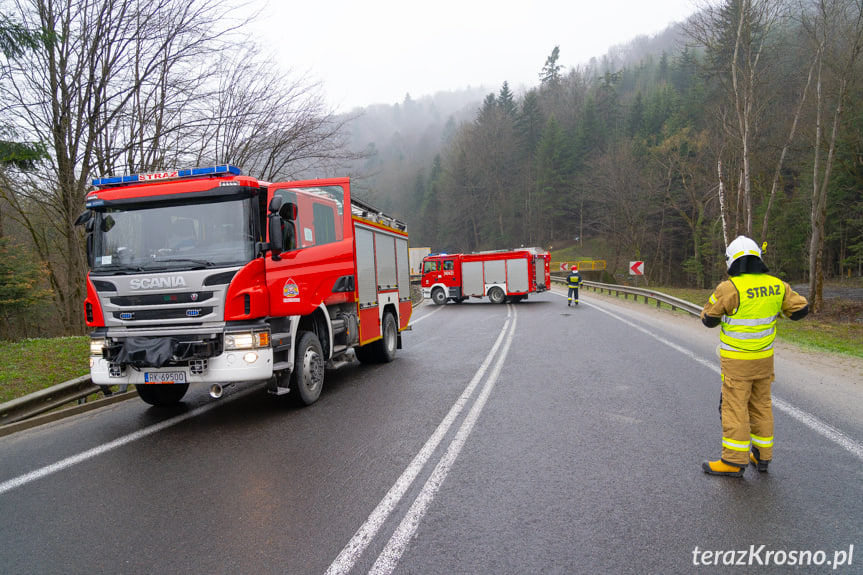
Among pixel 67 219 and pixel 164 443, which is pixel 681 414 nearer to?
pixel 164 443

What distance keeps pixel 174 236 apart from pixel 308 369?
86.8 inches

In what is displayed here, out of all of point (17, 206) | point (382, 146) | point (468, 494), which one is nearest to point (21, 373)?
point (468, 494)

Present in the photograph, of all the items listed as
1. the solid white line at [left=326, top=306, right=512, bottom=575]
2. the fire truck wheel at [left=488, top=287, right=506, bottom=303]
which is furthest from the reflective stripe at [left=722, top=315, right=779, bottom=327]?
the fire truck wheel at [left=488, top=287, right=506, bottom=303]

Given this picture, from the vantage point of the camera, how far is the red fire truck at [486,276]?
2598cm

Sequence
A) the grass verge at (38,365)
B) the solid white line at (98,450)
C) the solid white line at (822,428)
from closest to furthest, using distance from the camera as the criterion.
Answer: the solid white line at (98,450), the solid white line at (822,428), the grass verge at (38,365)

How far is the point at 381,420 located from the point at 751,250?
13.0 feet

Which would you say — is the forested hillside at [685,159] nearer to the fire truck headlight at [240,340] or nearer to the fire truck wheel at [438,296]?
the fire truck wheel at [438,296]

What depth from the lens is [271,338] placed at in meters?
5.59

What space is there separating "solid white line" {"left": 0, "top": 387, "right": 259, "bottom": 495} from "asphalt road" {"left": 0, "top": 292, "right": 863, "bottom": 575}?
25mm

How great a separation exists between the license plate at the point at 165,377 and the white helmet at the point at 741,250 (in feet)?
17.3

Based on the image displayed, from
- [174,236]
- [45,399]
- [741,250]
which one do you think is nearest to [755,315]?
[741,250]

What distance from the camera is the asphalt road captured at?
9.71ft

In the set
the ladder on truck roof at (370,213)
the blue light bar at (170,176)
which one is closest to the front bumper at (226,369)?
the blue light bar at (170,176)

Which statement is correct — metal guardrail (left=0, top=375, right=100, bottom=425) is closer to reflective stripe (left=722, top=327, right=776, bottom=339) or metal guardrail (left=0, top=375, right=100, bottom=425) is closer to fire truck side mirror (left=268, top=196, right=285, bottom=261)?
fire truck side mirror (left=268, top=196, right=285, bottom=261)
